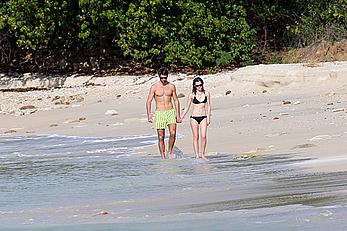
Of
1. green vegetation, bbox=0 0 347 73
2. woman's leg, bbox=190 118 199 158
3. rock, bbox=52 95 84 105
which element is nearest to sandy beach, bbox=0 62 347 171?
rock, bbox=52 95 84 105

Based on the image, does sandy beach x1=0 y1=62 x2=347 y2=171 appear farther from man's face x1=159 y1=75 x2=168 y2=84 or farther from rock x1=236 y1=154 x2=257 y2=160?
man's face x1=159 y1=75 x2=168 y2=84

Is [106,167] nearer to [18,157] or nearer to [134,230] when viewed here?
[18,157]

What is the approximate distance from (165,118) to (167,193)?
4296mm

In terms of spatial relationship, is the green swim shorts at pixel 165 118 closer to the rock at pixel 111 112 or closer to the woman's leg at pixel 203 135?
the woman's leg at pixel 203 135

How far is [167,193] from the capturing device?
336 inches

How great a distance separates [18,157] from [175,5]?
1420cm

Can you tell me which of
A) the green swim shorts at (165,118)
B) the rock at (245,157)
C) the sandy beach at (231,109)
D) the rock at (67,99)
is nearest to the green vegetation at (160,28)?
the sandy beach at (231,109)

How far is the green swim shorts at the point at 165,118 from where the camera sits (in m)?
12.7

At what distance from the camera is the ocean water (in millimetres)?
6703

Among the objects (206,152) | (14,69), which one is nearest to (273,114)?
(206,152)

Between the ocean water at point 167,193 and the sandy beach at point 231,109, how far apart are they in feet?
2.31

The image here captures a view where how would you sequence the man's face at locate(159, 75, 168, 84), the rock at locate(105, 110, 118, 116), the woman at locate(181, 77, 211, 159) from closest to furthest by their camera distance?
the woman at locate(181, 77, 211, 159)
the man's face at locate(159, 75, 168, 84)
the rock at locate(105, 110, 118, 116)

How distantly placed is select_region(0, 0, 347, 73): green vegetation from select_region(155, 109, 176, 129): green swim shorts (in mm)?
13224

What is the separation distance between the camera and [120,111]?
20328mm
